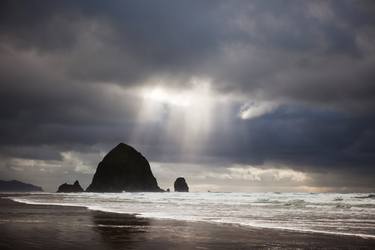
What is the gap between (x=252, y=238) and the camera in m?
18.6

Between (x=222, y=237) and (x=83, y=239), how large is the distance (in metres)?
6.20

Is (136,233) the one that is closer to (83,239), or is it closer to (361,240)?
(83,239)

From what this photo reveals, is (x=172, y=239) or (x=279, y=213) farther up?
(x=279, y=213)

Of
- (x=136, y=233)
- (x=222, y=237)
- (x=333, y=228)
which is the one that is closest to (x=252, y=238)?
(x=222, y=237)

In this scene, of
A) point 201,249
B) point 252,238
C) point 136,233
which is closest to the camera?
point 201,249

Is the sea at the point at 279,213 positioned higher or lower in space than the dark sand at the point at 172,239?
higher

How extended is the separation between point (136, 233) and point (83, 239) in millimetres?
3495

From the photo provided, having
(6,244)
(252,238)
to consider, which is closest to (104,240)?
(6,244)

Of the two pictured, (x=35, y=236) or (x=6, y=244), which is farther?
(x=35, y=236)

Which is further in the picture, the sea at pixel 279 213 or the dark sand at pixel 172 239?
the sea at pixel 279 213

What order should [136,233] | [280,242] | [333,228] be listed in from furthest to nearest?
[333,228], [136,233], [280,242]

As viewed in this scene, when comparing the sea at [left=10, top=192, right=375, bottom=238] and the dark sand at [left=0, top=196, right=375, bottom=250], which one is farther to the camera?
the sea at [left=10, top=192, right=375, bottom=238]

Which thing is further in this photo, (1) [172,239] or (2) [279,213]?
(2) [279,213]

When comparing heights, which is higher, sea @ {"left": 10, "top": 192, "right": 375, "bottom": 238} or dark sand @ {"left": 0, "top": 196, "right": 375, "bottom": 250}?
sea @ {"left": 10, "top": 192, "right": 375, "bottom": 238}
